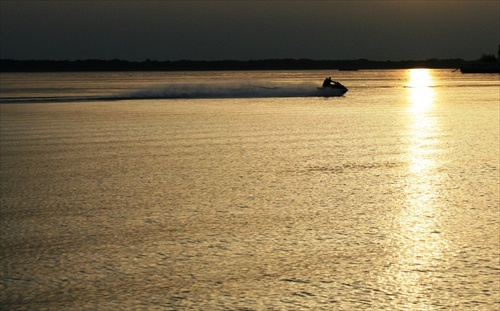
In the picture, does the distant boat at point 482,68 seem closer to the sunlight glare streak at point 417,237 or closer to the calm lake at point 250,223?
the calm lake at point 250,223

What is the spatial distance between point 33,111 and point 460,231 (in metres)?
36.4

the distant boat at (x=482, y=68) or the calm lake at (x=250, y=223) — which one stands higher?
the calm lake at (x=250, y=223)

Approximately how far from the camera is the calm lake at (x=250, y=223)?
9.26 meters

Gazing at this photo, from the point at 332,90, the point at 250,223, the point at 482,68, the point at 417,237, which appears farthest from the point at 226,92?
the point at 482,68

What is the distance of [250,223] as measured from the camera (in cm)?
1310

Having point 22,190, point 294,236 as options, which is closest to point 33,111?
point 22,190

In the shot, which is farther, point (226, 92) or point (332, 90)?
point (226, 92)

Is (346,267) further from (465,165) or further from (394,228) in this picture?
(465,165)

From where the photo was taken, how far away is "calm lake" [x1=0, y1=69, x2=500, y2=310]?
364 inches

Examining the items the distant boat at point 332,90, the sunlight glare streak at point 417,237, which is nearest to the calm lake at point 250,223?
the sunlight glare streak at point 417,237

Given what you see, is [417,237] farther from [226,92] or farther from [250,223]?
[226,92]

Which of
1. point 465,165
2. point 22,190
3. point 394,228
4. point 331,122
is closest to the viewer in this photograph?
point 394,228

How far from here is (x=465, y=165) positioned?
20031mm

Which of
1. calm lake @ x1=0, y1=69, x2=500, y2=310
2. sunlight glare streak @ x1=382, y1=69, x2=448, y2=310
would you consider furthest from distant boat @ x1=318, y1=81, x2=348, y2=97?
sunlight glare streak @ x1=382, y1=69, x2=448, y2=310
